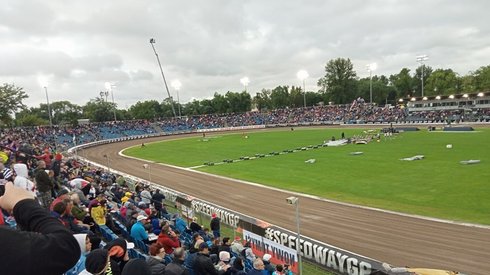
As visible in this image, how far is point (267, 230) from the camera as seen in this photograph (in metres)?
16.0

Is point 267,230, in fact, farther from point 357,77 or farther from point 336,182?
point 357,77

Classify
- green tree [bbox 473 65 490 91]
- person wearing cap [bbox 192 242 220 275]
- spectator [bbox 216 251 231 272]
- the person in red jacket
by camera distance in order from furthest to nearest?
green tree [bbox 473 65 490 91]
the person in red jacket
spectator [bbox 216 251 231 272]
person wearing cap [bbox 192 242 220 275]

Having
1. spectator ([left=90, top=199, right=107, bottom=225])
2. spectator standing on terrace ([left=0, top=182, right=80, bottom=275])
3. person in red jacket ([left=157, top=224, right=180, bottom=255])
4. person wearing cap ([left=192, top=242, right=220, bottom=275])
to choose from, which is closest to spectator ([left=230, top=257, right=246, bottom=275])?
person wearing cap ([left=192, top=242, right=220, bottom=275])

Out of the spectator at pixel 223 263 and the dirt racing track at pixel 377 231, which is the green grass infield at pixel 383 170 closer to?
the dirt racing track at pixel 377 231

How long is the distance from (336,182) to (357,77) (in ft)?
401

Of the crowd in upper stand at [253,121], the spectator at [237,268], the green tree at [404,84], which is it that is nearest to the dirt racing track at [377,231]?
the spectator at [237,268]

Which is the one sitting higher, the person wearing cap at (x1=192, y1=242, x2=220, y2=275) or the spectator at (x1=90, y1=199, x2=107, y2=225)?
the spectator at (x1=90, y1=199, x2=107, y2=225)

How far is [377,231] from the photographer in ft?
59.1

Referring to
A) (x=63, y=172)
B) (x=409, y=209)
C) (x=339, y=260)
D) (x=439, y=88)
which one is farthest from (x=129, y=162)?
(x=439, y=88)

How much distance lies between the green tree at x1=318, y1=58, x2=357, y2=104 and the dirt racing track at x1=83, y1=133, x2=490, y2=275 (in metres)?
118

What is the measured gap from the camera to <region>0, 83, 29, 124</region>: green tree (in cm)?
4078

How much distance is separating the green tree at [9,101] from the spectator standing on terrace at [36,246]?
45.2m

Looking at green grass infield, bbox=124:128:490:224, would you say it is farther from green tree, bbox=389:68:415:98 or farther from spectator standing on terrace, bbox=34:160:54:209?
green tree, bbox=389:68:415:98

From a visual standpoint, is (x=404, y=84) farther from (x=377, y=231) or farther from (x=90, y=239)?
(x=90, y=239)
